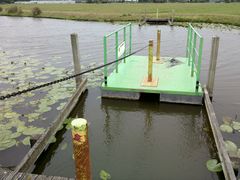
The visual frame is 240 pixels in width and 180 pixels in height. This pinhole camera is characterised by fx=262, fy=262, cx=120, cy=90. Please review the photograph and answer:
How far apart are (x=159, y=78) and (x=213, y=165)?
11.9 feet

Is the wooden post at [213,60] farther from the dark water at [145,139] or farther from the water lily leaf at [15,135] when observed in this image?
the water lily leaf at [15,135]

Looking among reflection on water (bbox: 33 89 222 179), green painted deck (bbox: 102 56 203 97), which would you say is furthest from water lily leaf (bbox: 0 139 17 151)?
green painted deck (bbox: 102 56 203 97)

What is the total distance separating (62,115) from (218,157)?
11.5 feet

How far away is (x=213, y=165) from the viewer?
4684 millimetres

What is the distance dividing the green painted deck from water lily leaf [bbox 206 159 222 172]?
2337 millimetres

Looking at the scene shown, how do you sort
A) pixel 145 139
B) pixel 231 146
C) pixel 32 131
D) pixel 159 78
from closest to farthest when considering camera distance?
pixel 231 146 < pixel 145 139 < pixel 32 131 < pixel 159 78

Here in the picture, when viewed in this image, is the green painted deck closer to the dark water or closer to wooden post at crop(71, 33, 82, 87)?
the dark water

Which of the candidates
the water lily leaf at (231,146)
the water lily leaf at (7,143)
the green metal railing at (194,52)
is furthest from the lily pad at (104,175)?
the green metal railing at (194,52)

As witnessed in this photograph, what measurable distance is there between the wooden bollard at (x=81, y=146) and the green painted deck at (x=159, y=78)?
4.32 m

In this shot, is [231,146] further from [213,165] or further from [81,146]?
[81,146]

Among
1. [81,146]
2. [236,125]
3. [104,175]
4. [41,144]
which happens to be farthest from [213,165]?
[41,144]

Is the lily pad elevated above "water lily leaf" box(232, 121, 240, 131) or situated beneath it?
situated beneath

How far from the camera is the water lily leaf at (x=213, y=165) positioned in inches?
181

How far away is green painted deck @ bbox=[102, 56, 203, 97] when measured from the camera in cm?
701
